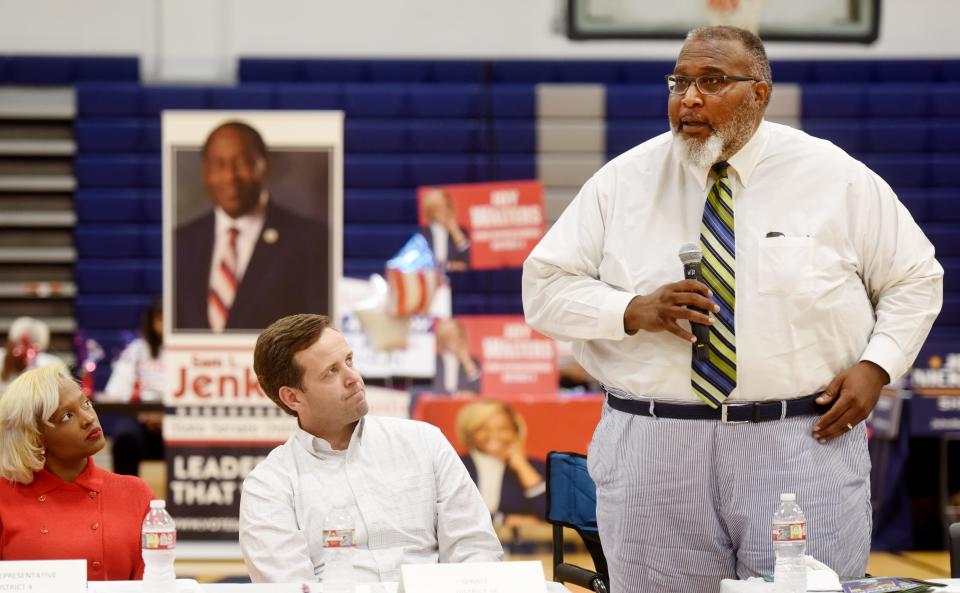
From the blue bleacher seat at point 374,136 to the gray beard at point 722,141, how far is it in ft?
24.5

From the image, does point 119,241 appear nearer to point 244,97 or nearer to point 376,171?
point 244,97

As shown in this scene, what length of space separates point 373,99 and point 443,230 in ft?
10.3

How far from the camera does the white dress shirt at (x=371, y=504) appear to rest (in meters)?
2.62

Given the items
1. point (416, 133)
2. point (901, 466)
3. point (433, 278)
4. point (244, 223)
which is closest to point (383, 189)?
point (416, 133)

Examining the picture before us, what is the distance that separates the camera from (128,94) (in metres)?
9.77

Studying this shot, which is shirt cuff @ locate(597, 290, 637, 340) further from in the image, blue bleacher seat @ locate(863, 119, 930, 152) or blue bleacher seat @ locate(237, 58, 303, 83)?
blue bleacher seat @ locate(863, 119, 930, 152)

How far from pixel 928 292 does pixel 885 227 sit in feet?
0.53

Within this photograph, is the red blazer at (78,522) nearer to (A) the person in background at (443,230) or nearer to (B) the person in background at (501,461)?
(B) the person in background at (501,461)

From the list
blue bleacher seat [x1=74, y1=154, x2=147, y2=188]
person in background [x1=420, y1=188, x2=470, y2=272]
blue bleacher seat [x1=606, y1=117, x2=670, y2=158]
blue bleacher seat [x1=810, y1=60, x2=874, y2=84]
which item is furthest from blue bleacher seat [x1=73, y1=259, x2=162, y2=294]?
blue bleacher seat [x1=810, y1=60, x2=874, y2=84]

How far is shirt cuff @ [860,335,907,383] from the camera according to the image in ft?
7.99

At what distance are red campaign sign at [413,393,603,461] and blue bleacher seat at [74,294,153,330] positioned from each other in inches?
165

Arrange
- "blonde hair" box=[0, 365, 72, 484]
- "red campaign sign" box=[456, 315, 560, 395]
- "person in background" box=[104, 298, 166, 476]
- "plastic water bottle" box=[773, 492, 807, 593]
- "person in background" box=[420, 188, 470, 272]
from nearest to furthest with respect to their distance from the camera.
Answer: "plastic water bottle" box=[773, 492, 807, 593]
"blonde hair" box=[0, 365, 72, 484]
"red campaign sign" box=[456, 315, 560, 395]
"person in background" box=[420, 188, 470, 272]
"person in background" box=[104, 298, 166, 476]

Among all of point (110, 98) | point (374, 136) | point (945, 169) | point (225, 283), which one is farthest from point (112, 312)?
point (945, 169)

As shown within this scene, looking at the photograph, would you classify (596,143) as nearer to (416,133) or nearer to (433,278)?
(416,133)
